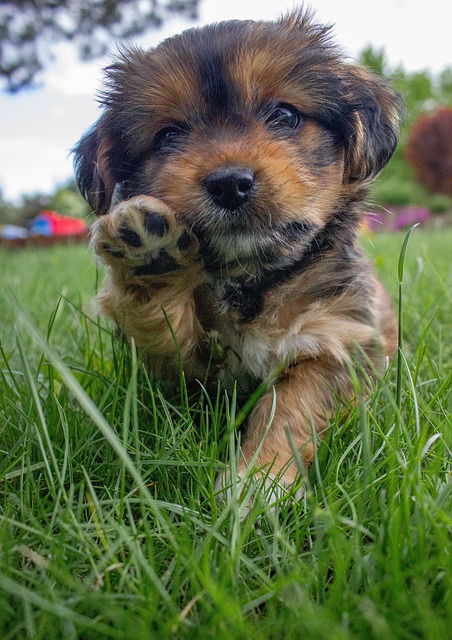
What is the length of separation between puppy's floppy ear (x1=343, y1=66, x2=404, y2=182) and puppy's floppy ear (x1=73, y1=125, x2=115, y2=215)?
0.82 metres

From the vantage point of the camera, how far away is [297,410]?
1.73 m

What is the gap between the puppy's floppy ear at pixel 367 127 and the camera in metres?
2.01

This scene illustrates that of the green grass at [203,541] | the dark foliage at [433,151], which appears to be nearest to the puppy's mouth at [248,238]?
the green grass at [203,541]

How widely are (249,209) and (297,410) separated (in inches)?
23.6

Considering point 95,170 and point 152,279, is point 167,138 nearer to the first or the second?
point 95,170

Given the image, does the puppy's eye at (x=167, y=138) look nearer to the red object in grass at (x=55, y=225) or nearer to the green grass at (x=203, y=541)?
the green grass at (x=203, y=541)

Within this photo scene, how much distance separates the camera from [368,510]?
1.25 metres

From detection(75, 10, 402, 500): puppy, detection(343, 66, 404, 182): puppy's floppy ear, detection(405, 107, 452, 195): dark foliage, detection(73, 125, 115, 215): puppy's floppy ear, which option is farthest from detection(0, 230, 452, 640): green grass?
detection(405, 107, 452, 195): dark foliage

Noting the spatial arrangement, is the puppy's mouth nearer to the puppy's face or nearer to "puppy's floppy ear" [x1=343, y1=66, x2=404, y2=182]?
the puppy's face

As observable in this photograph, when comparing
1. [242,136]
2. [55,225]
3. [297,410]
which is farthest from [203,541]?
[55,225]

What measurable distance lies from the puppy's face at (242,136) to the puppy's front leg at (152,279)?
0.40ft

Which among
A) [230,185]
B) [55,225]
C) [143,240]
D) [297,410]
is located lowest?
[55,225]

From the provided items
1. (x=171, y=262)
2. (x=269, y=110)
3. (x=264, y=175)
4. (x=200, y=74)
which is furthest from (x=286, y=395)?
(x=200, y=74)

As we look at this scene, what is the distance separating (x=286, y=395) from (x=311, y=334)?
21cm
